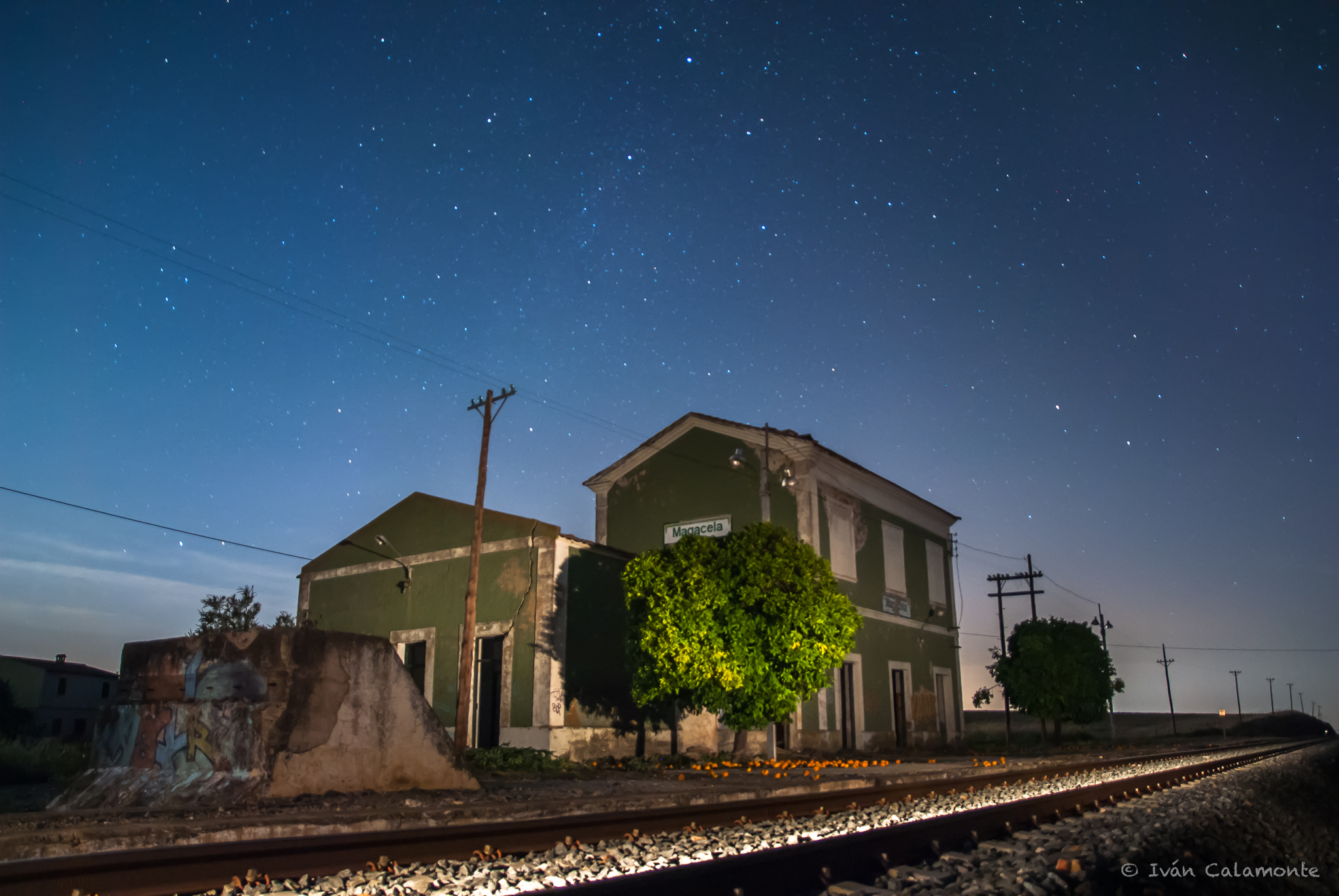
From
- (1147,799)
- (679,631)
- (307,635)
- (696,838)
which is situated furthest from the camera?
(679,631)

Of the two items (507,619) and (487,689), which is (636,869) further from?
(487,689)

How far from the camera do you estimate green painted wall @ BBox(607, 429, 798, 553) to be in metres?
25.9

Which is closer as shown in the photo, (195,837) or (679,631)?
(195,837)

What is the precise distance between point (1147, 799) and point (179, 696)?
36.5ft

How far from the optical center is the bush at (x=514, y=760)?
16953 millimetres

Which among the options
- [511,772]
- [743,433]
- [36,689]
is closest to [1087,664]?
[743,433]

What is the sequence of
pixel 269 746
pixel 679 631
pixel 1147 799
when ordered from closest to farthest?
pixel 1147 799 → pixel 269 746 → pixel 679 631

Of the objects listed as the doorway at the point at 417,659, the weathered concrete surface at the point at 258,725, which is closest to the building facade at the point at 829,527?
the doorway at the point at 417,659

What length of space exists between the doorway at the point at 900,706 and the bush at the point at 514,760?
1371cm

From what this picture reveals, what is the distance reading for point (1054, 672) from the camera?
1503 inches

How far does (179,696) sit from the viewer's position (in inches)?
415

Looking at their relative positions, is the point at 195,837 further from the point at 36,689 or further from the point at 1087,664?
the point at 36,689

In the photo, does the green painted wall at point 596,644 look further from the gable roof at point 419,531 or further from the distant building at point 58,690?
the distant building at point 58,690

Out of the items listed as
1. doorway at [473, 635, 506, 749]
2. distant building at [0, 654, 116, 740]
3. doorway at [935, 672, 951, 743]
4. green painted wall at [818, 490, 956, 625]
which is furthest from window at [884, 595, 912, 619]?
distant building at [0, 654, 116, 740]
